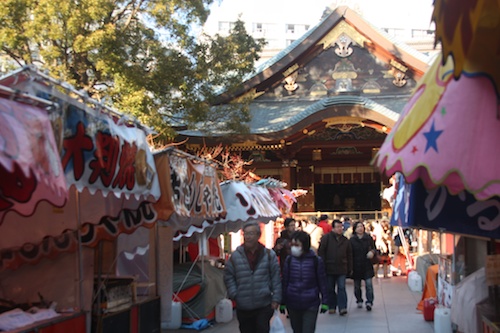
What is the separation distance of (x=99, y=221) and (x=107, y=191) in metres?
1.02

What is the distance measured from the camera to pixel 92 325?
19.7 ft

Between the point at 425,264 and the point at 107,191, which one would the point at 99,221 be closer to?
the point at 107,191

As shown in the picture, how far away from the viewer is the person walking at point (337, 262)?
1040cm

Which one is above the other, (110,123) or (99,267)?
(110,123)

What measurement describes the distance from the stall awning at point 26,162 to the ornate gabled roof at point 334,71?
18775mm

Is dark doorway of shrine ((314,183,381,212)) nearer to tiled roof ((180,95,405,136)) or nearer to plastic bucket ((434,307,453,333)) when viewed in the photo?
tiled roof ((180,95,405,136))

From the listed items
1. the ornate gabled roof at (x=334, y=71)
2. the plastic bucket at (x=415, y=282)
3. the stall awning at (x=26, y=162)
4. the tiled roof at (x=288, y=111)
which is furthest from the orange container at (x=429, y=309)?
the ornate gabled roof at (x=334, y=71)

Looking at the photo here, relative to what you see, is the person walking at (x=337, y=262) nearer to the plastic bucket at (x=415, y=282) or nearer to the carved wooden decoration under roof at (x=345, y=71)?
the plastic bucket at (x=415, y=282)

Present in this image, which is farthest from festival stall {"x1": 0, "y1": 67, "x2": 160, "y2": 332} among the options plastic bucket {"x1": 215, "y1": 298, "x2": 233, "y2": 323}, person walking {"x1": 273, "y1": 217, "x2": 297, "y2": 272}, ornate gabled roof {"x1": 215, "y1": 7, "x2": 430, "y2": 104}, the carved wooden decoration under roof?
the carved wooden decoration under roof

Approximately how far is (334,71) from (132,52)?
12.0 meters

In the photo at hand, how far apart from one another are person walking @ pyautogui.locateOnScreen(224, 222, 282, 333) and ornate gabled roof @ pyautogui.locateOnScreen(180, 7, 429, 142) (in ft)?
53.4

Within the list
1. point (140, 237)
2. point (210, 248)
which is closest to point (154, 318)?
point (140, 237)

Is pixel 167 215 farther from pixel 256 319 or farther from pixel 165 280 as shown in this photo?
pixel 165 280

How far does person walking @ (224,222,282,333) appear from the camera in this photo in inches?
247
